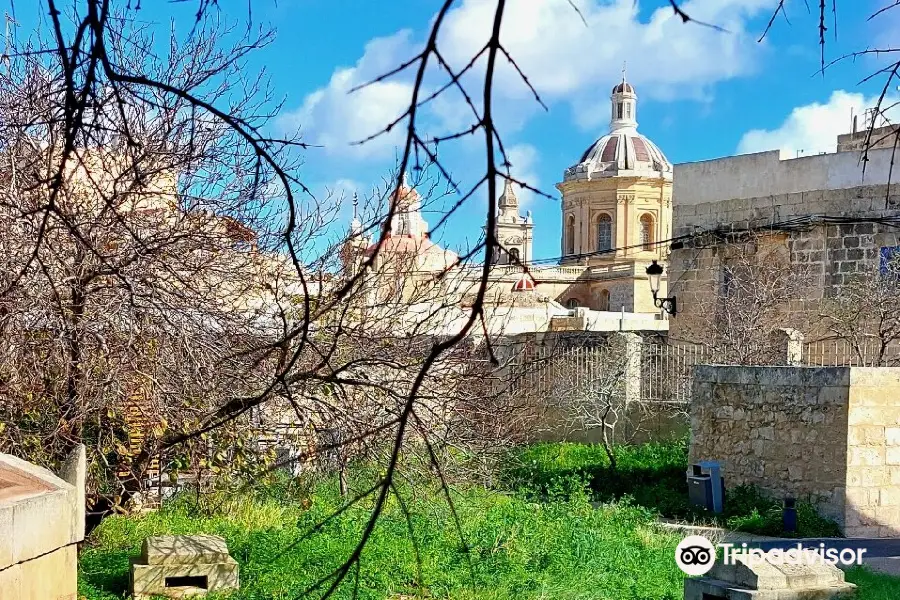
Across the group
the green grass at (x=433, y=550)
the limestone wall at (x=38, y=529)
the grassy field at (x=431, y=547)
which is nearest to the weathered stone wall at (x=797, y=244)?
the grassy field at (x=431, y=547)

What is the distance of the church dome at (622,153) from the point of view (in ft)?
197

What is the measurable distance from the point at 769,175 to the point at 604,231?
1693 inches

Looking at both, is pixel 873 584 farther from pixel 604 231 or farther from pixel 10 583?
pixel 604 231

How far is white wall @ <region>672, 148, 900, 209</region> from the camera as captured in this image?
16297mm

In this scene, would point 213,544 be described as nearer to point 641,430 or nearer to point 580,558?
point 580,558

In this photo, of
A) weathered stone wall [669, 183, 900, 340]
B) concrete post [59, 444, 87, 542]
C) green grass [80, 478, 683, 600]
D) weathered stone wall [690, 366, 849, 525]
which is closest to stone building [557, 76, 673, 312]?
weathered stone wall [669, 183, 900, 340]

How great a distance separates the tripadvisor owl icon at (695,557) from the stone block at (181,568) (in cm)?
326

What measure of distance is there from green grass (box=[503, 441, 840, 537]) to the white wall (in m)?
4.69

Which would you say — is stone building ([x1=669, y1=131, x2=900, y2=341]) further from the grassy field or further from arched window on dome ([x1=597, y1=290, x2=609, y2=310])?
arched window on dome ([x1=597, y1=290, x2=609, y2=310])

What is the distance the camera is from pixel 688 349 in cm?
1738

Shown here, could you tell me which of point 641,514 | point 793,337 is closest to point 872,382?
point 641,514

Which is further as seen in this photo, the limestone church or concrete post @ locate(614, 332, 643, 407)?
the limestone church

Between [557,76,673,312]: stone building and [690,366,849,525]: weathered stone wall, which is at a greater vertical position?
[557,76,673,312]: stone building

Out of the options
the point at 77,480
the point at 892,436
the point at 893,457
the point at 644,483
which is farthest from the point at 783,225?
the point at 77,480
